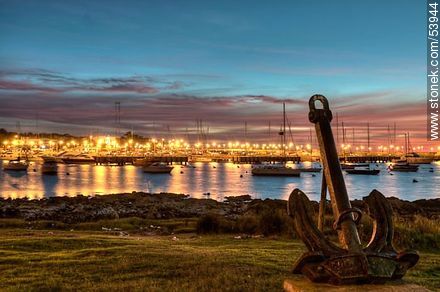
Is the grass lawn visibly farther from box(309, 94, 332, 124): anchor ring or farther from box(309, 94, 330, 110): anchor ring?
box(309, 94, 330, 110): anchor ring

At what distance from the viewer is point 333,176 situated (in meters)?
5.77

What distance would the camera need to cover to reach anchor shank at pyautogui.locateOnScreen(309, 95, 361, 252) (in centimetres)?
500

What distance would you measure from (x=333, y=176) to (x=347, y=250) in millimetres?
1187

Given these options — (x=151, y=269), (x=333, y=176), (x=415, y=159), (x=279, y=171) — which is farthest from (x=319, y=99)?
(x=415, y=159)

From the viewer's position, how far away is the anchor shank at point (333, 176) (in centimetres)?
500

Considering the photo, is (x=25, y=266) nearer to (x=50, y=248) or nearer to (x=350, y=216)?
(x=50, y=248)

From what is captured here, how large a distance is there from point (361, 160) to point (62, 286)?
202802 mm

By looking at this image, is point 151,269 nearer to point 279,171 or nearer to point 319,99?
point 319,99

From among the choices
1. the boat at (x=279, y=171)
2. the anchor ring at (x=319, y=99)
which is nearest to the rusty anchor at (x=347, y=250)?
the anchor ring at (x=319, y=99)

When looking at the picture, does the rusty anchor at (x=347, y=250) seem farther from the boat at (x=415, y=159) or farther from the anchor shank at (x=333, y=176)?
the boat at (x=415, y=159)

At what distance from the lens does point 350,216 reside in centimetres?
517

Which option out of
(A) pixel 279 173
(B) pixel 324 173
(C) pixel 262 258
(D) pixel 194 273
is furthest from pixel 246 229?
(A) pixel 279 173

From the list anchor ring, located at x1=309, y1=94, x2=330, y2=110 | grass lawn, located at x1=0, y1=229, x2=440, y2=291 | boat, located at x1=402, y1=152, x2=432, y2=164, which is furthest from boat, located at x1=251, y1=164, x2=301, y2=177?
boat, located at x1=402, y1=152, x2=432, y2=164

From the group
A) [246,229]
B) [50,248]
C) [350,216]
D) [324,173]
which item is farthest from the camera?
[246,229]
